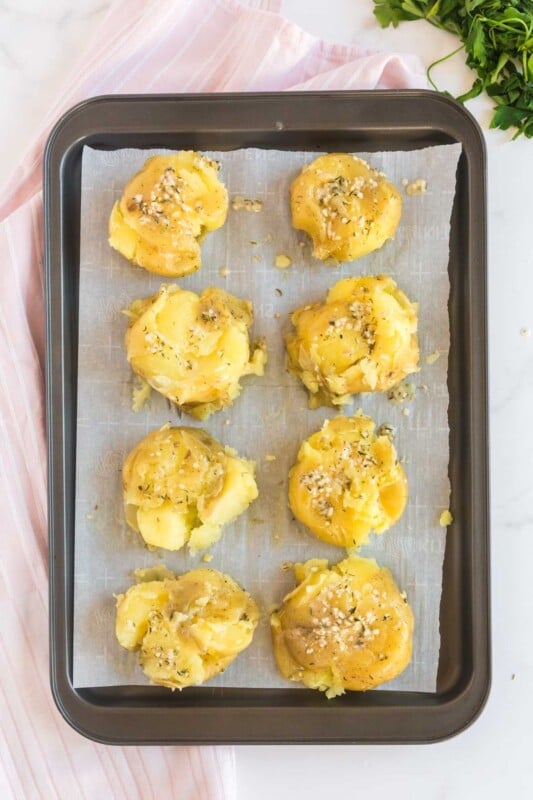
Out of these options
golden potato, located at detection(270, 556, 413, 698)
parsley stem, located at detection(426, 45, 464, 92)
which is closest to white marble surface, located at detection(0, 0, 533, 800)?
parsley stem, located at detection(426, 45, 464, 92)

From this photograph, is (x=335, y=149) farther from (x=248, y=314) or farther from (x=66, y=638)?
(x=66, y=638)

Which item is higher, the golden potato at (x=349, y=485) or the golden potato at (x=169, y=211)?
the golden potato at (x=169, y=211)

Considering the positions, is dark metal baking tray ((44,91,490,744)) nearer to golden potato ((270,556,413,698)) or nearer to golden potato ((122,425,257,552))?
golden potato ((270,556,413,698))

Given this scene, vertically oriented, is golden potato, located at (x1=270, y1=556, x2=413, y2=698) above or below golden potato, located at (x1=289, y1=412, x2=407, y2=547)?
Result: below

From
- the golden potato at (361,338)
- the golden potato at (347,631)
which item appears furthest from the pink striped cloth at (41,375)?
the golden potato at (361,338)

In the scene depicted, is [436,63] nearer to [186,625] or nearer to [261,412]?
[261,412]

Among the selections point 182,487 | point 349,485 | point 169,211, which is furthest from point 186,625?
point 169,211

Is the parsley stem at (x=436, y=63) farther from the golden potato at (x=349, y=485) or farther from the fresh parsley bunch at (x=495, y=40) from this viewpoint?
the golden potato at (x=349, y=485)
